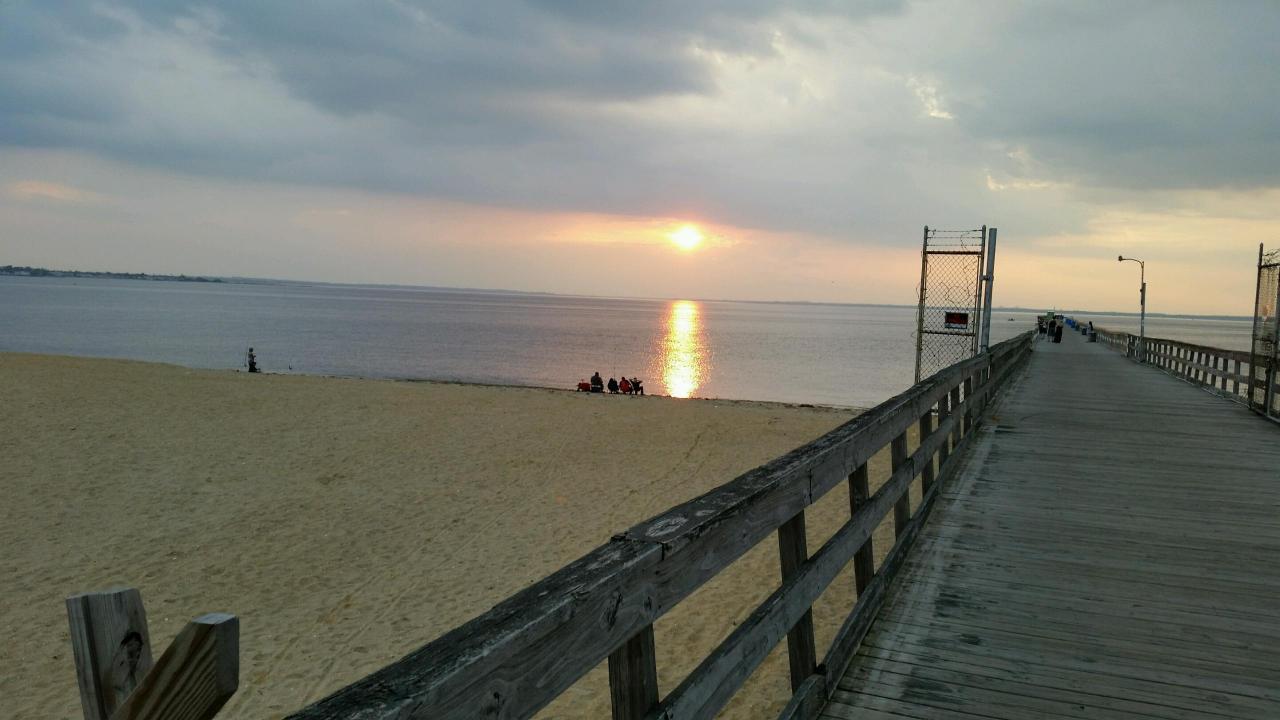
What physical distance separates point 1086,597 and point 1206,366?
59.8ft

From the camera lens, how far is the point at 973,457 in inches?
343

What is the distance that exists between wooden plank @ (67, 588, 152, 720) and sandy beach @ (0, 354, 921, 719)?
222 inches

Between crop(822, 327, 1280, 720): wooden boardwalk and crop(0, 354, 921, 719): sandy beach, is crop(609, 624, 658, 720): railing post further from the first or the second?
crop(0, 354, 921, 719): sandy beach

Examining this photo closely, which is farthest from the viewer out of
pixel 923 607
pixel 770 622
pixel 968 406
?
pixel 968 406

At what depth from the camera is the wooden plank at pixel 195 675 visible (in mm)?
1062

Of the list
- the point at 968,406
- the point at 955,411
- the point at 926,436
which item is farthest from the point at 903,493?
the point at 968,406

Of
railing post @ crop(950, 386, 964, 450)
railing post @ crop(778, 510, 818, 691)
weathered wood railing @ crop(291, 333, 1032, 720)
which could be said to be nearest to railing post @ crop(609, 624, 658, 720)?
weathered wood railing @ crop(291, 333, 1032, 720)

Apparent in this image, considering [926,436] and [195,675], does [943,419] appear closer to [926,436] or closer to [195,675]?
[926,436]

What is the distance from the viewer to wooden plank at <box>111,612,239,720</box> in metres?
1.06

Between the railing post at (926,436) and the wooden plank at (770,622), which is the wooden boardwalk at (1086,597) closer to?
the railing post at (926,436)

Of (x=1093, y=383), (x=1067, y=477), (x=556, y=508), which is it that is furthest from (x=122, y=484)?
(x=1093, y=383)

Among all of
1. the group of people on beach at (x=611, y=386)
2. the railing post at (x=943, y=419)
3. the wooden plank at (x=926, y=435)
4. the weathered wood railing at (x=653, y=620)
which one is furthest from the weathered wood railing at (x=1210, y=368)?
the group of people on beach at (x=611, y=386)

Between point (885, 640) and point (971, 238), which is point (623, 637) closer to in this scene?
point (885, 640)

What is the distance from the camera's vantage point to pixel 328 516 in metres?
12.3
